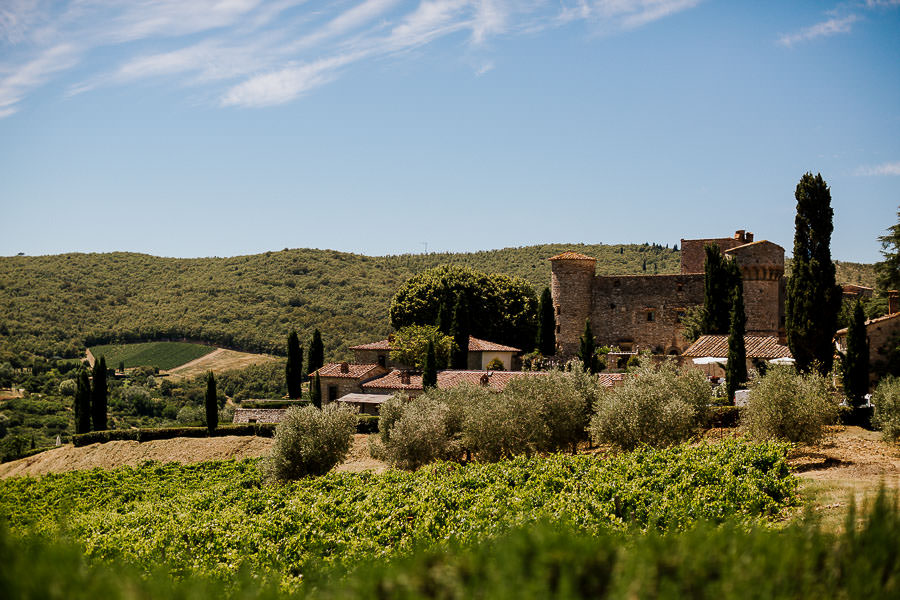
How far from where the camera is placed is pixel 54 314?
87.6 m

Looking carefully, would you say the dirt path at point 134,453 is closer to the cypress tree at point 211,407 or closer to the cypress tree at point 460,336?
the cypress tree at point 211,407

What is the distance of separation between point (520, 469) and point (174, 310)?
82.6m

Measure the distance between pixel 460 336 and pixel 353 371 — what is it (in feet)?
22.3

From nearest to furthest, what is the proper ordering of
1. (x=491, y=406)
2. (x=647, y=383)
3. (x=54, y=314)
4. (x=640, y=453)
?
(x=640, y=453) → (x=647, y=383) → (x=491, y=406) → (x=54, y=314)

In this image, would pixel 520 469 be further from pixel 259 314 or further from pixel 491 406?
pixel 259 314

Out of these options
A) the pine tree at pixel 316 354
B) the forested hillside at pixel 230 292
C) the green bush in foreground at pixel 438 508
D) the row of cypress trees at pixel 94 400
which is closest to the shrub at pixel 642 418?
the green bush in foreground at pixel 438 508

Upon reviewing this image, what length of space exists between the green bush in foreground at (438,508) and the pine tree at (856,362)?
992 centimetres

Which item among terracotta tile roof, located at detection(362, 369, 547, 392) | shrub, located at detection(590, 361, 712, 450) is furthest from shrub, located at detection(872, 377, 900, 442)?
terracotta tile roof, located at detection(362, 369, 547, 392)

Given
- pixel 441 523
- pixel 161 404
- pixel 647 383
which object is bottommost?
pixel 161 404

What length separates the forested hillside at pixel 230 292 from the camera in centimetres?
8081

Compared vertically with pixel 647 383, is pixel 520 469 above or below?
below

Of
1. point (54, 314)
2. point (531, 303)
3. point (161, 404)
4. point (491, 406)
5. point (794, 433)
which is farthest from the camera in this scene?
point (54, 314)

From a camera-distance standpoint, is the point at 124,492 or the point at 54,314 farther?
the point at 54,314

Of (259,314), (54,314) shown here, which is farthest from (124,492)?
(54,314)
